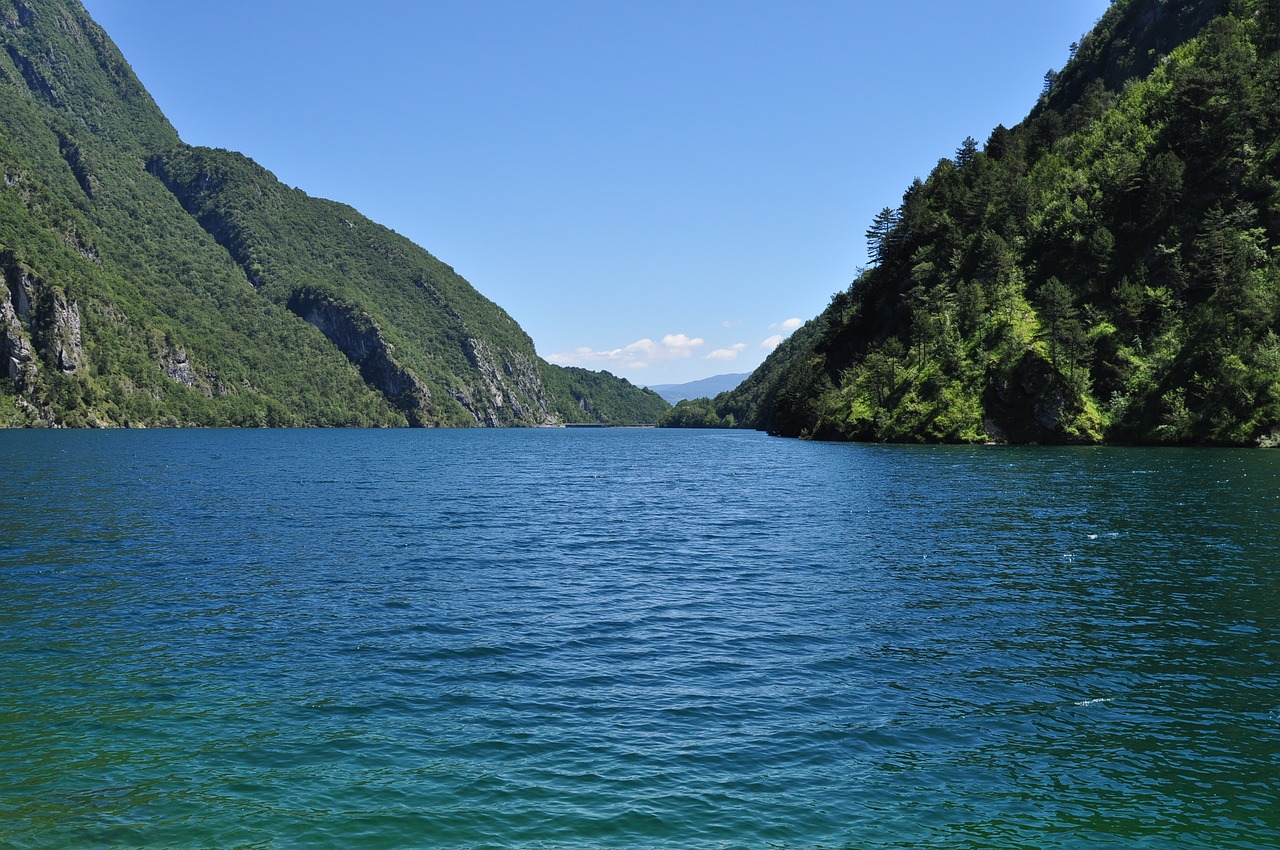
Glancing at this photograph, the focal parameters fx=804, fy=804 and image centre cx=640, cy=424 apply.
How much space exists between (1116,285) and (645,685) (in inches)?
5964

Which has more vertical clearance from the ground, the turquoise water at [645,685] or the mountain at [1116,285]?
the mountain at [1116,285]

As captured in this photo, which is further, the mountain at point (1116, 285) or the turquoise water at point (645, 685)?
the mountain at point (1116, 285)

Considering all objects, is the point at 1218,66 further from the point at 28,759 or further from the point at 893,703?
the point at 28,759

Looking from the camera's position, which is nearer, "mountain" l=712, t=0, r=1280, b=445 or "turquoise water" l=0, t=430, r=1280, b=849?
"turquoise water" l=0, t=430, r=1280, b=849

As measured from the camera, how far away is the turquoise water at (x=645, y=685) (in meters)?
14.8

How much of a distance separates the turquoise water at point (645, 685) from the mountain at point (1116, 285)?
88652 mm

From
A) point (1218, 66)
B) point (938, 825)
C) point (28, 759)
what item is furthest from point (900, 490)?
point (1218, 66)

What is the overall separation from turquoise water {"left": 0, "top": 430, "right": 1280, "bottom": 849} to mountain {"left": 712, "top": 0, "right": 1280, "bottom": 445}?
8865 centimetres

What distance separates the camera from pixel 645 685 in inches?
866

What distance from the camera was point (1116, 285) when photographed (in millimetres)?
143375

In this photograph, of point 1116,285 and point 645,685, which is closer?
point 645,685

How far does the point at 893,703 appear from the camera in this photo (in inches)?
811

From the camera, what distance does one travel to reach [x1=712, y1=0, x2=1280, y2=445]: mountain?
122 meters

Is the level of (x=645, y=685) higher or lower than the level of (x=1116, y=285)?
lower
